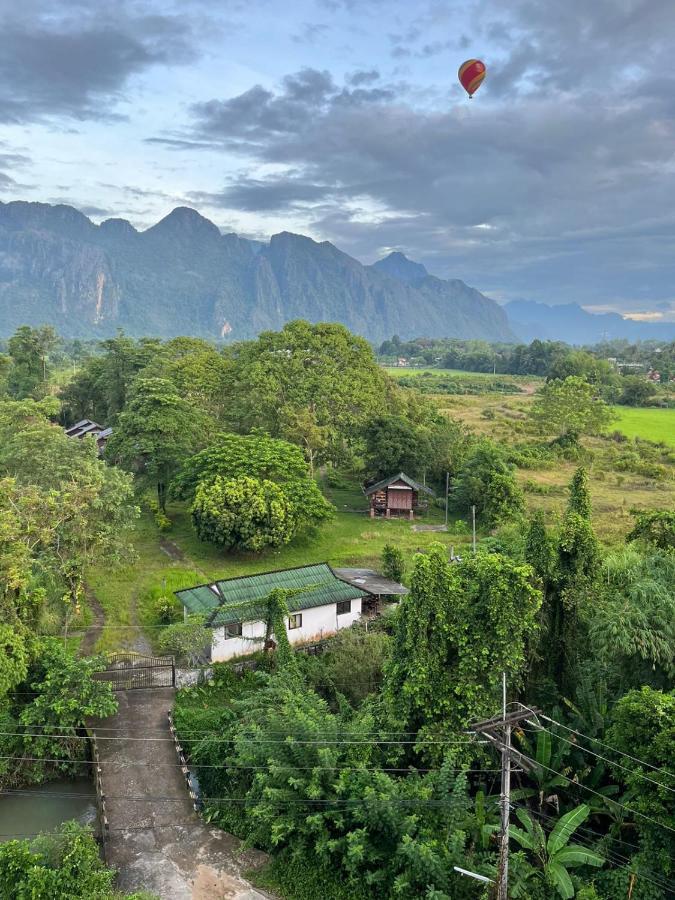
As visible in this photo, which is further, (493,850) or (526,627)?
(526,627)

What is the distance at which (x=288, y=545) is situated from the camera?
103 feet

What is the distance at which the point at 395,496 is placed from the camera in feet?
121

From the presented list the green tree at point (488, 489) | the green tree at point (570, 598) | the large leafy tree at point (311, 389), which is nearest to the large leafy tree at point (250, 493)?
the large leafy tree at point (311, 389)

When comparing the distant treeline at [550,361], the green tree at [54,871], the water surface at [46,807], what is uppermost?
the distant treeline at [550,361]

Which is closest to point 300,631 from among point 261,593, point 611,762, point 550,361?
point 261,593

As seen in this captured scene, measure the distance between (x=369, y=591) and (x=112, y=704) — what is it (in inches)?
405

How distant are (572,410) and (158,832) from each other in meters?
50.2

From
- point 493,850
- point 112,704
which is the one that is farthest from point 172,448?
point 493,850

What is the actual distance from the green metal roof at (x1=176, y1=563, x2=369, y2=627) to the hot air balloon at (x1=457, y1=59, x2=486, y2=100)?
76.5ft

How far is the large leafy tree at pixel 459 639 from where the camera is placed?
13.3 m

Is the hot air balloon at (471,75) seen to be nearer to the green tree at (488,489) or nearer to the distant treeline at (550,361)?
the green tree at (488,489)

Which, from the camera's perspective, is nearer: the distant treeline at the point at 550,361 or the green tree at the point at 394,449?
the green tree at the point at 394,449

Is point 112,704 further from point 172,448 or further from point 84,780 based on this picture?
point 172,448

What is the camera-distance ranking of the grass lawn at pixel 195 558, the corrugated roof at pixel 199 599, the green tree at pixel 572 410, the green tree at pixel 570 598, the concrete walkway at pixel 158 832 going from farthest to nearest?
the green tree at pixel 572 410 < the grass lawn at pixel 195 558 < the corrugated roof at pixel 199 599 < the green tree at pixel 570 598 < the concrete walkway at pixel 158 832
